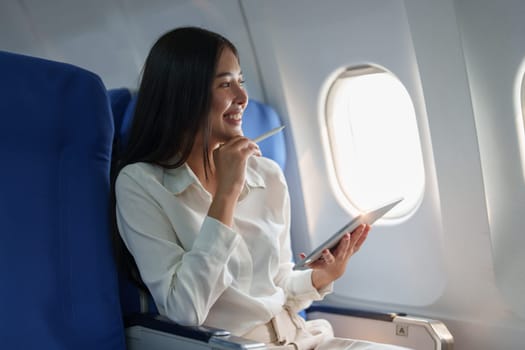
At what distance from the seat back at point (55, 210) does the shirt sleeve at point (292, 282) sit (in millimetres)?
585

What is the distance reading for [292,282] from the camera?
93.9 inches

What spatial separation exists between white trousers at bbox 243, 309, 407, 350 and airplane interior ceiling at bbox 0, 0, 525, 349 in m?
0.60

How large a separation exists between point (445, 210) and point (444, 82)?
0.49 m

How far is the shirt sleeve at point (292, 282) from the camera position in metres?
2.35

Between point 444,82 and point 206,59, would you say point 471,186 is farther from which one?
point 206,59

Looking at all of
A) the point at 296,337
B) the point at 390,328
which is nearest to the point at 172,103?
the point at 296,337

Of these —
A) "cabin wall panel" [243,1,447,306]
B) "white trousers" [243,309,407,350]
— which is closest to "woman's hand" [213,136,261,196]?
"white trousers" [243,309,407,350]

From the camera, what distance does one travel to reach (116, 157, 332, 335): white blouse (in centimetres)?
192

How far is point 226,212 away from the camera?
1968 millimetres

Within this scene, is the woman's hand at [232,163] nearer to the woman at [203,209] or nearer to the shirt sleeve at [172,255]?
the woman at [203,209]

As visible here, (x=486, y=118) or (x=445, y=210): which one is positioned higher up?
(x=486, y=118)

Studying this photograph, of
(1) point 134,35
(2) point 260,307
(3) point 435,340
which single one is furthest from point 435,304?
(1) point 134,35

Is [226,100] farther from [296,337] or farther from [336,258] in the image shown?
[296,337]

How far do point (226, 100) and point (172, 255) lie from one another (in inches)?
19.3
